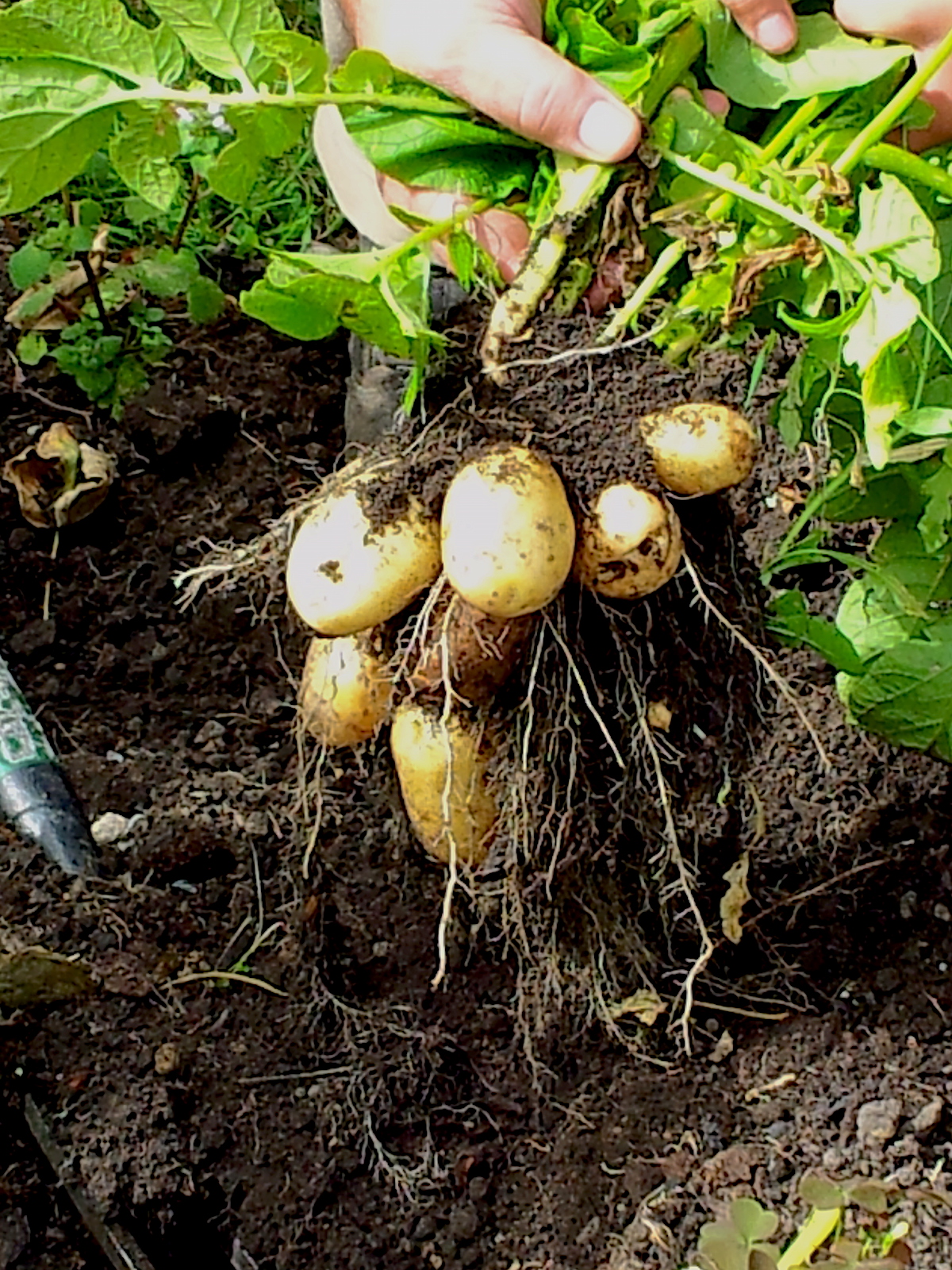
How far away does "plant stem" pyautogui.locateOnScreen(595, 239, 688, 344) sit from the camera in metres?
0.99

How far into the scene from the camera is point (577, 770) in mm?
1197

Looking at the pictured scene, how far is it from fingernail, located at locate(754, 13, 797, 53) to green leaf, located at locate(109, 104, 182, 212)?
412mm

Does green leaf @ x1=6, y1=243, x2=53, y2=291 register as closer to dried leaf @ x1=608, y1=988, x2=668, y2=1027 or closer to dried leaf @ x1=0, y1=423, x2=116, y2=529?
dried leaf @ x1=0, y1=423, x2=116, y2=529

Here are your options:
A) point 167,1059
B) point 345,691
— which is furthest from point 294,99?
Answer: point 167,1059

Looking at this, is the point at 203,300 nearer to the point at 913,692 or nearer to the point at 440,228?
the point at 440,228

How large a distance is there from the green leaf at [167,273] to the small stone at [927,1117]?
4.12ft

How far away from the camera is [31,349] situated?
71.5 inches

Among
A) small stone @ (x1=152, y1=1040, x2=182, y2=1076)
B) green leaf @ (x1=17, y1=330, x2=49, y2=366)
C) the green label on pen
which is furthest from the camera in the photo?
green leaf @ (x1=17, y1=330, x2=49, y2=366)

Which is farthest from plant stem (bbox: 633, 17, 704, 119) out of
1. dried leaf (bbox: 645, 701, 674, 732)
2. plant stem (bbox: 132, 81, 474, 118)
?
dried leaf (bbox: 645, 701, 674, 732)

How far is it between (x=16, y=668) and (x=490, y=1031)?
2.16ft

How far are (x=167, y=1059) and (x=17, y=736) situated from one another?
35cm

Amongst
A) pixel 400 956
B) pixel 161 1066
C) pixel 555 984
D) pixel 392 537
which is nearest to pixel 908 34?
pixel 392 537

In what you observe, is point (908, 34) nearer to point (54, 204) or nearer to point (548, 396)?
point (548, 396)

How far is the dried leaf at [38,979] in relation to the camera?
1250 mm
